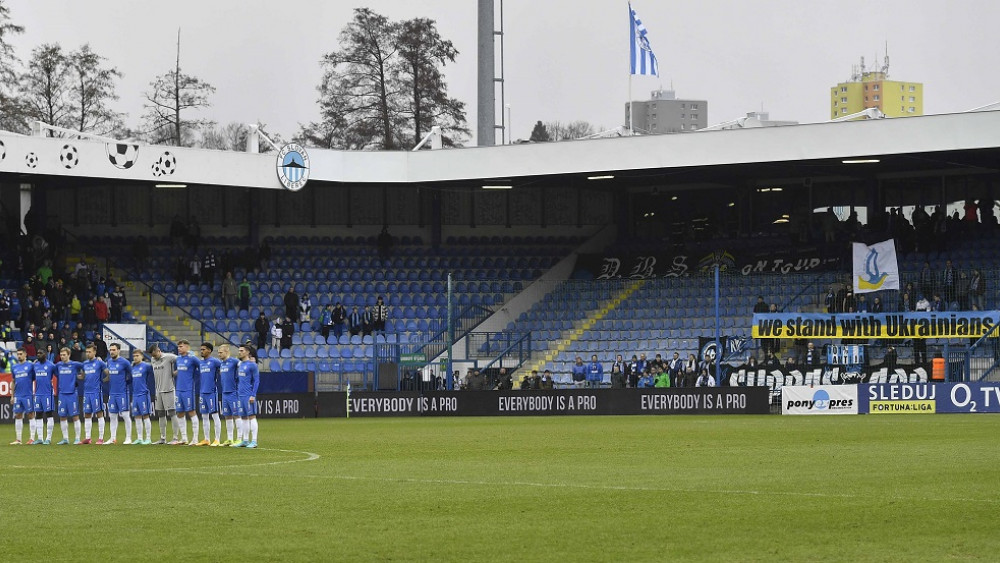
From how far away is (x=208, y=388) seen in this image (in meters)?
25.6

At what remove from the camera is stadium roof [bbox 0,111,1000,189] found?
141ft

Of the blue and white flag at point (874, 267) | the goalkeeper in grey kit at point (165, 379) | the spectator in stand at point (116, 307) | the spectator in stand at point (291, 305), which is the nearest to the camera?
the goalkeeper in grey kit at point (165, 379)

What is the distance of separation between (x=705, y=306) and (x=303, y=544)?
37.6 m

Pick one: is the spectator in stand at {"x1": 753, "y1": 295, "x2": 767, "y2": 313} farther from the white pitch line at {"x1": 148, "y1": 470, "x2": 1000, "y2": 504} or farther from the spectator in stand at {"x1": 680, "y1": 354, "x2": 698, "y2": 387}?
the white pitch line at {"x1": 148, "y1": 470, "x2": 1000, "y2": 504}

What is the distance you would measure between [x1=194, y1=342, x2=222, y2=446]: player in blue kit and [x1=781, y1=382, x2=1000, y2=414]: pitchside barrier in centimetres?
1806

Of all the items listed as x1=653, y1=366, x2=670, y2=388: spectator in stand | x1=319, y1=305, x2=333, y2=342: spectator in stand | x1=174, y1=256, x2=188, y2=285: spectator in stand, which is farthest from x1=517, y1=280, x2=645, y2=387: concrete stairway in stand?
x1=174, y1=256, x2=188, y2=285: spectator in stand

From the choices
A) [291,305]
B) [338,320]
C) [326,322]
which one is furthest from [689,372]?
[291,305]

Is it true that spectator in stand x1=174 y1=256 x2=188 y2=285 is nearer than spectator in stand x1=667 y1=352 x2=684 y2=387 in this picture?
No

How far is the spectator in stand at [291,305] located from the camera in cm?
4891

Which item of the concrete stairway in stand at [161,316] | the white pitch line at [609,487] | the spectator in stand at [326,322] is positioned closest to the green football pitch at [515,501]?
the white pitch line at [609,487]

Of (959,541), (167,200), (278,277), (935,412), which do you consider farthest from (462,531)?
(167,200)

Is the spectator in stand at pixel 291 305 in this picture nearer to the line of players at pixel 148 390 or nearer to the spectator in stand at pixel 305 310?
the spectator in stand at pixel 305 310

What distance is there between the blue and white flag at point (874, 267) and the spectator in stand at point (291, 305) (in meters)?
19.2

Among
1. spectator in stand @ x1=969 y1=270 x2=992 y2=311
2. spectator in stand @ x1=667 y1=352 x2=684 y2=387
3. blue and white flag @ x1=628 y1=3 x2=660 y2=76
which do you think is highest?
blue and white flag @ x1=628 y1=3 x2=660 y2=76
